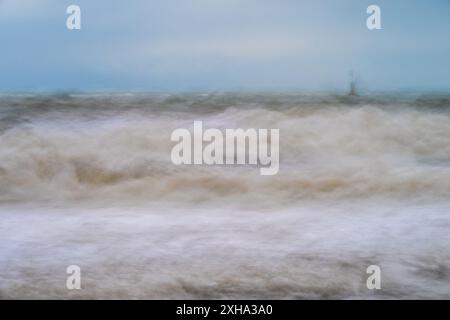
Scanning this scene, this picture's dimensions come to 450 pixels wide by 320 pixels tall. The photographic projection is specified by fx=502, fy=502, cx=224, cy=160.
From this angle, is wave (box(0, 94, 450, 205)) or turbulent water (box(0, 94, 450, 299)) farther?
wave (box(0, 94, 450, 205))

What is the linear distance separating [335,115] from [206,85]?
36.6 inches

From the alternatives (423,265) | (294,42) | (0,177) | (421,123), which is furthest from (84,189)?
(421,123)

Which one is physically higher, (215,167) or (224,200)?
(215,167)

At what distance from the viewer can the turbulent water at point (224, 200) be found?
2504 mm

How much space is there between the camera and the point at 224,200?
3033 millimetres

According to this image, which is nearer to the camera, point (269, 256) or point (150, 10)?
point (269, 256)

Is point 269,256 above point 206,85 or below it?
below

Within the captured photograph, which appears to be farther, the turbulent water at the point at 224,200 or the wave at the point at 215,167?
the wave at the point at 215,167

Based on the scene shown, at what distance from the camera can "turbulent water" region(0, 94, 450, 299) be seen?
2504mm
